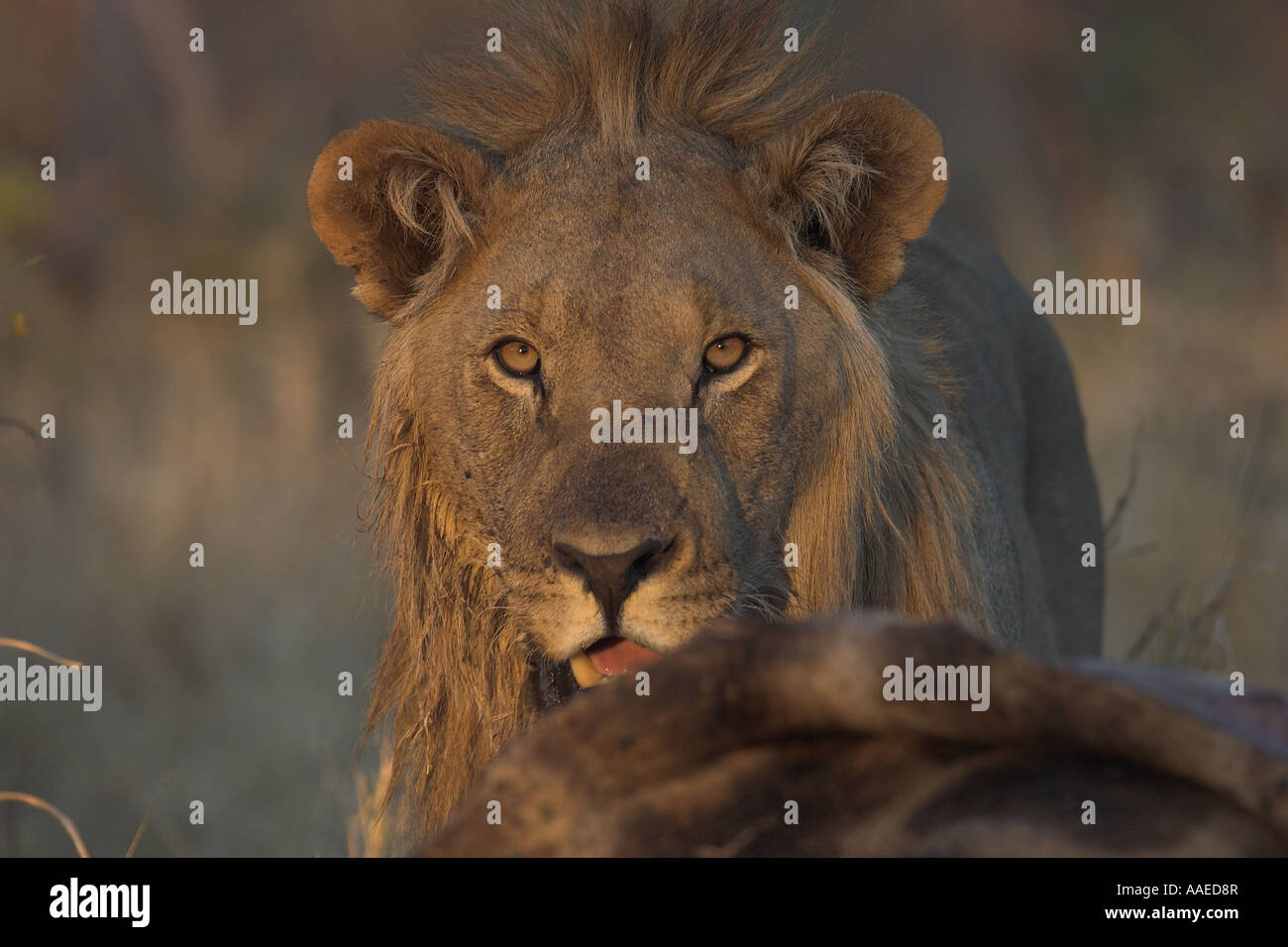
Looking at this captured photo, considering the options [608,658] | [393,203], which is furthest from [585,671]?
[393,203]

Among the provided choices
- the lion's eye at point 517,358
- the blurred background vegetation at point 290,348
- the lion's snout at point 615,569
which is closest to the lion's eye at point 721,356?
the lion's eye at point 517,358

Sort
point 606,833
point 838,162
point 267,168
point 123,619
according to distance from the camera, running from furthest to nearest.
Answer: point 267,168 < point 123,619 < point 838,162 < point 606,833

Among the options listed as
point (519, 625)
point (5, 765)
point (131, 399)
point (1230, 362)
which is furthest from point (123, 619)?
point (1230, 362)

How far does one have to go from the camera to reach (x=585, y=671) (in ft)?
10.9

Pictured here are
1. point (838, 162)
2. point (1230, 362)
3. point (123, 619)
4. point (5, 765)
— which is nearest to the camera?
point (838, 162)

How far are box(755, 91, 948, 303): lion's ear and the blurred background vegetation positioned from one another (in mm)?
665

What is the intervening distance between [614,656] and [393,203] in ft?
4.12

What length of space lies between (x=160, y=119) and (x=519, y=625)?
12.0 metres

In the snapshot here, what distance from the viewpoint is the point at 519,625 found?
341 centimetres

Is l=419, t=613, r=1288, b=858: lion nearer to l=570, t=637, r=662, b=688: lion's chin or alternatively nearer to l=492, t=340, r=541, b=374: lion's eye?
l=570, t=637, r=662, b=688: lion's chin

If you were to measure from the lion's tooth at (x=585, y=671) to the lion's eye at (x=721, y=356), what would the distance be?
69 centimetres

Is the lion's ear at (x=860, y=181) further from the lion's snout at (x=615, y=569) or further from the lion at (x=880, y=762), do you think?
the lion at (x=880, y=762)
